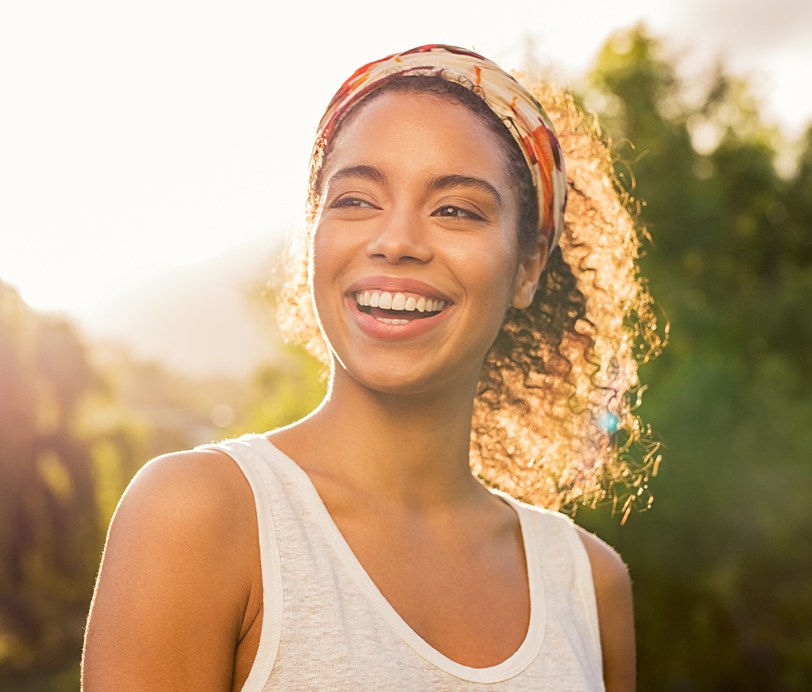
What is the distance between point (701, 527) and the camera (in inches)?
643

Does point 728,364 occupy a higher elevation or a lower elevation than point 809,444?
higher

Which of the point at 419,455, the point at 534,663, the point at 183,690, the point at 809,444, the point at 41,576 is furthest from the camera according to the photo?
the point at 809,444

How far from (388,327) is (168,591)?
25.7 inches

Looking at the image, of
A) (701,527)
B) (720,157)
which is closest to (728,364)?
(701,527)

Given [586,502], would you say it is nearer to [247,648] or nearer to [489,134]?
[489,134]

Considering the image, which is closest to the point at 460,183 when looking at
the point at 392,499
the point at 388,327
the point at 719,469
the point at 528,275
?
the point at 388,327

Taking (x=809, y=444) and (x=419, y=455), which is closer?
(x=419, y=455)

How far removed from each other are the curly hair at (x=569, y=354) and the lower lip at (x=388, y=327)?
71cm

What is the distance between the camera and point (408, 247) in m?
2.08

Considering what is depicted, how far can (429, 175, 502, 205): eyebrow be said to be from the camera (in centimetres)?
215

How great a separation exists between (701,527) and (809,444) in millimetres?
2735

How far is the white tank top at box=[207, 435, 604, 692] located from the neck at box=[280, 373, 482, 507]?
14 cm

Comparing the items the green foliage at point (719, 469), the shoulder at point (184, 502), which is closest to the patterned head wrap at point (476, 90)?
the shoulder at point (184, 502)

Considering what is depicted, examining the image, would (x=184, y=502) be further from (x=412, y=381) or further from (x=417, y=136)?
(x=417, y=136)
